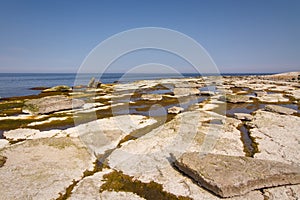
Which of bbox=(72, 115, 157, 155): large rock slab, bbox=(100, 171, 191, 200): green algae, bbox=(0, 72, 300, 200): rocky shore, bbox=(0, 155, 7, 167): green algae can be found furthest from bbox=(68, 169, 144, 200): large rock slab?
bbox=(0, 155, 7, 167): green algae

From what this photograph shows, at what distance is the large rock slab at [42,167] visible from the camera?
880cm

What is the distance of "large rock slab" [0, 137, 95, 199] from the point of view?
28.9 feet

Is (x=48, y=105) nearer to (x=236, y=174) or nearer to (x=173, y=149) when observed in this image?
(x=173, y=149)

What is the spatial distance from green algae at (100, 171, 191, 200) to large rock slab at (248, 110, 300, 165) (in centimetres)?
646

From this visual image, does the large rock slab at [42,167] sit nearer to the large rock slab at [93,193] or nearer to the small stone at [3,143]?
the large rock slab at [93,193]

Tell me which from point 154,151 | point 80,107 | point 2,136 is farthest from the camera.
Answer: point 80,107

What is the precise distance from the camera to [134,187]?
9250 millimetres

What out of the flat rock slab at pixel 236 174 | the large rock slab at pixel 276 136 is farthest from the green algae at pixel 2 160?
the large rock slab at pixel 276 136

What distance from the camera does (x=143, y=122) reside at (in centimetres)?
2017

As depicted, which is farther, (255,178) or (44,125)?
(44,125)

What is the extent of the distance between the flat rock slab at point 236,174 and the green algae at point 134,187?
132 centimetres

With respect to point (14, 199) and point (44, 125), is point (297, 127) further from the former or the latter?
point (44, 125)

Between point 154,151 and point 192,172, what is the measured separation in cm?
378

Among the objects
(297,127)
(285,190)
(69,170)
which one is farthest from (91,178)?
(297,127)
